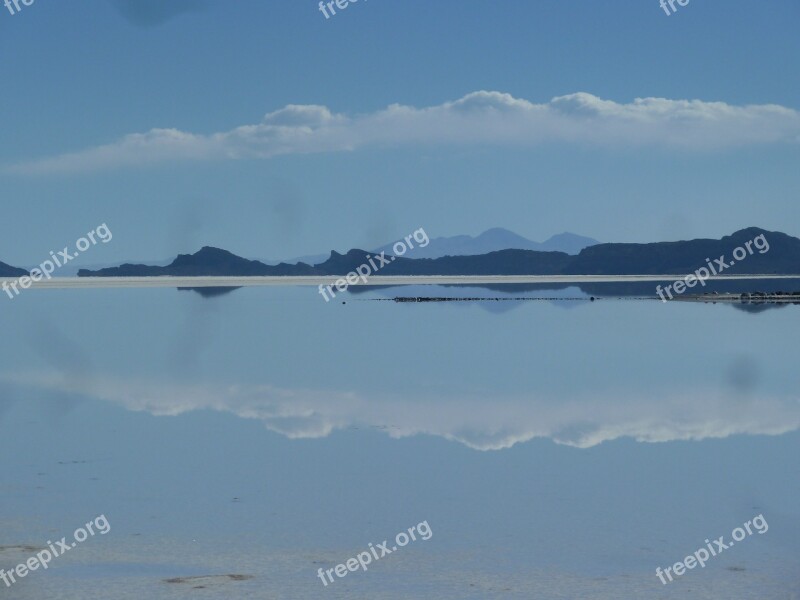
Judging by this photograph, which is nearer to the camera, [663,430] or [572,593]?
[572,593]

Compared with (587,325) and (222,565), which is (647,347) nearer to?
(587,325)

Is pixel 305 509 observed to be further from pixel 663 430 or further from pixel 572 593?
pixel 663 430

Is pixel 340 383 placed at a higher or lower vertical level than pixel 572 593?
higher

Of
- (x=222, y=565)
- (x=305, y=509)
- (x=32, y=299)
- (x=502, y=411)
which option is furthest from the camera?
(x=32, y=299)

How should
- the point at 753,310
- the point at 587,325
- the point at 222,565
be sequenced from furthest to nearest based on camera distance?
1. the point at 753,310
2. the point at 587,325
3. the point at 222,565

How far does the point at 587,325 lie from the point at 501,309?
17712mm

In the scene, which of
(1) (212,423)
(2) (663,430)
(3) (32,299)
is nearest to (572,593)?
(2) (663,430)

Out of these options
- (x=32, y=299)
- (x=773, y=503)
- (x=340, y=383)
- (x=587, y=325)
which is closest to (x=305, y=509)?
(x=773, y=503)

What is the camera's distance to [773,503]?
14.7m

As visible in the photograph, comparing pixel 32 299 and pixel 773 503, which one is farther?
pixel 32 299

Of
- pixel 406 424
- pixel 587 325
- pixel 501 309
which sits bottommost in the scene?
pixel 406 424

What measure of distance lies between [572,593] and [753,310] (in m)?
61.5

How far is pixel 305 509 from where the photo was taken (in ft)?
46.6

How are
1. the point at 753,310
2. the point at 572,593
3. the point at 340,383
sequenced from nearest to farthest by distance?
the point at 572,593 → the point at 340,383 → the point at 753,310
